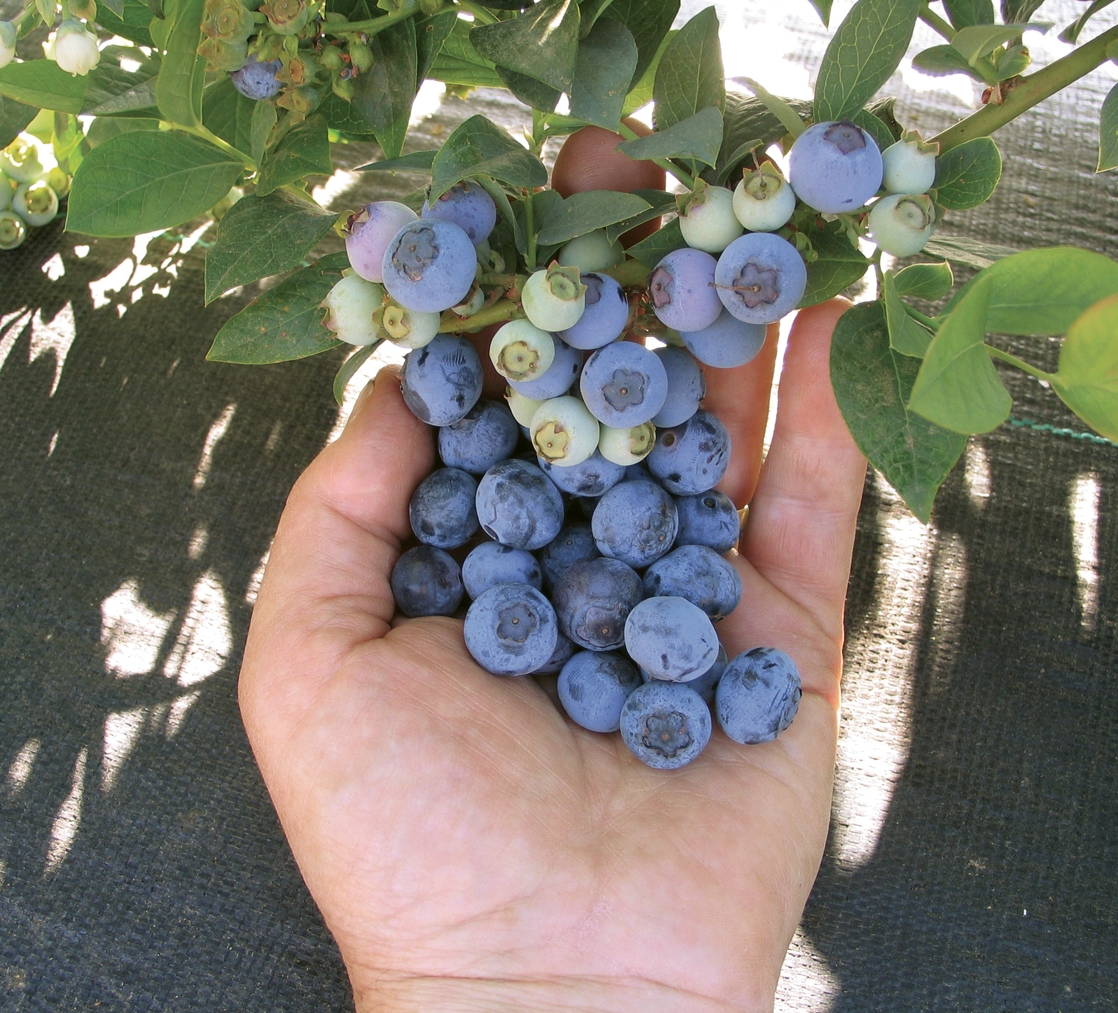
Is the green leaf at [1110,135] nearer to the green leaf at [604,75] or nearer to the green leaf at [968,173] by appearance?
the green leaf at [968,173]

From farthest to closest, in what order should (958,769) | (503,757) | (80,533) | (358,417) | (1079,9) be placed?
(1079,9), (80,533), (958,769), (358,417), (503,757)

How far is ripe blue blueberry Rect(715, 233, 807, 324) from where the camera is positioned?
719 millimetres

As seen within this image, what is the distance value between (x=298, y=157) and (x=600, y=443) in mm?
372

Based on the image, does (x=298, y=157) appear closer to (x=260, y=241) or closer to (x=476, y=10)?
(x=260, y=241)

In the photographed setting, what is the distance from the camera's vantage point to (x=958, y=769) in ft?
4.75

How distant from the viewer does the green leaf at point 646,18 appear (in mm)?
772

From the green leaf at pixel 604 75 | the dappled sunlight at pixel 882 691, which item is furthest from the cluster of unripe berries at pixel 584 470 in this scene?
the dappled sunlight at pixel 882 691

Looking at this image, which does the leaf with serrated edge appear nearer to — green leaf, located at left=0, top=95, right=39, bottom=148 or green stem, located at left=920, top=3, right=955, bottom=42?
green stem, located at left=920, top=3, right=955, bottom=42

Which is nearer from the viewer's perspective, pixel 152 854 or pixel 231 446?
pixel 152 854

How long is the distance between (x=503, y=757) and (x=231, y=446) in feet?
2.81

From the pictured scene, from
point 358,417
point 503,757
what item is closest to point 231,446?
point 358,417

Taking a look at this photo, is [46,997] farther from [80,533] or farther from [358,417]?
[358,417]

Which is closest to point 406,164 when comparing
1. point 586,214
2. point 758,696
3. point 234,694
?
point 586,214

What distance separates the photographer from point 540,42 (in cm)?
65
